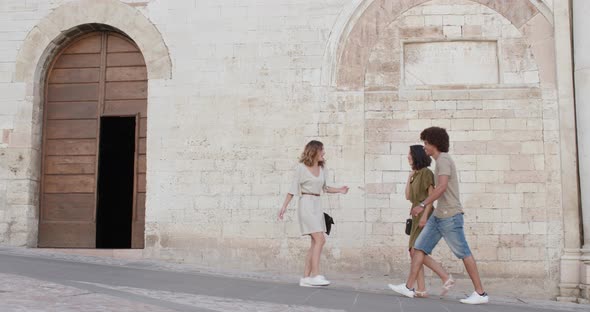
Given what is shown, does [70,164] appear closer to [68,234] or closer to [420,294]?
[68,234]

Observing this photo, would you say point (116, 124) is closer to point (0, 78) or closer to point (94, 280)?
point (0, 78)

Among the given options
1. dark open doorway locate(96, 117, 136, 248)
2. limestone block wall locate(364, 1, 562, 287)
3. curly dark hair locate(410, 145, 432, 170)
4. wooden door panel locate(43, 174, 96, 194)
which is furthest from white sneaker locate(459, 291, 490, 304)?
wooden door panel locate(43, 174, 96, 194)

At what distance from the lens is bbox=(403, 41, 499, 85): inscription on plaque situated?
930cm

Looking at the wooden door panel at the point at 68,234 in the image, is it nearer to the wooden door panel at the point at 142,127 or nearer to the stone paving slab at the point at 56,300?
the wooden door panel at the point at 142,127

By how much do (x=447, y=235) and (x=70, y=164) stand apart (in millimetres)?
6530

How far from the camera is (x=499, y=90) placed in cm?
915

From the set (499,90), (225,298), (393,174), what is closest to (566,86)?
(499,90)

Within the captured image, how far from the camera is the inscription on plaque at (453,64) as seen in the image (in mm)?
9305

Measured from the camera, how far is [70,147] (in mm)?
10250

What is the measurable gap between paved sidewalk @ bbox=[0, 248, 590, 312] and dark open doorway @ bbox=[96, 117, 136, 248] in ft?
6.88

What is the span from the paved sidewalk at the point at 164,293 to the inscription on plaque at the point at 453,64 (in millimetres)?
3424

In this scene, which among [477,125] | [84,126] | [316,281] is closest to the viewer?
[316,281]

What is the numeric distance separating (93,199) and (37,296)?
500 centimetres

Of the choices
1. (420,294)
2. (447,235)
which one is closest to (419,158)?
(447,235)
